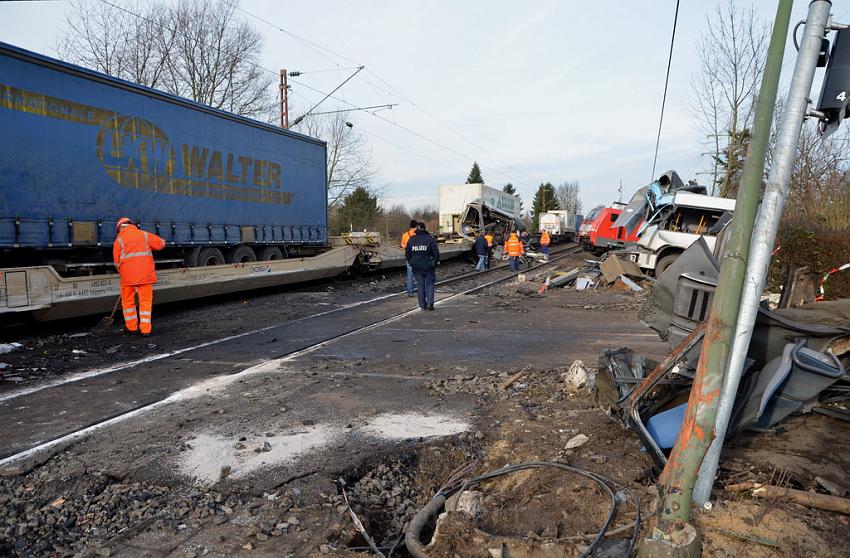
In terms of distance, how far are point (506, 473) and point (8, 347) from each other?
6.83 meters

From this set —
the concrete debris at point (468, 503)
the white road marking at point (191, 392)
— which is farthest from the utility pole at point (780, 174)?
the white road marking at point (191, 392)

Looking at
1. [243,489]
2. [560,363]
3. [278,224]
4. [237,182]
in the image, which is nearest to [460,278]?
[278,224]

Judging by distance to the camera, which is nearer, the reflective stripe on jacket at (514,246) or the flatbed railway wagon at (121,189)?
the flatbed railway wagon at (121,189)

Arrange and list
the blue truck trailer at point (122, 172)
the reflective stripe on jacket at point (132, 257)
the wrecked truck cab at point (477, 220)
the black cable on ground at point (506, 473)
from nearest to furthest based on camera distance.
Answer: the black cable on ground at point (506, 473)
the reflective stripe on jacket at point (132, 257)
the blue truck trailer at point (122, 172)
the wrecked truck cab at point (477, 220)

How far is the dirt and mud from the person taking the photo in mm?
2697

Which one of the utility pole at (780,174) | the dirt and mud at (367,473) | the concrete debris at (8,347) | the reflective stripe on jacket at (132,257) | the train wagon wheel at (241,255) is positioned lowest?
the concrete debris at (8,347)

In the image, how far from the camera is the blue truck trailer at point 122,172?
325 inches

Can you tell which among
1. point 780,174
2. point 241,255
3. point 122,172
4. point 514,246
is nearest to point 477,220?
point 514,246

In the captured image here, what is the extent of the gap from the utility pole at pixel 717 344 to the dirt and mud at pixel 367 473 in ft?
0.67

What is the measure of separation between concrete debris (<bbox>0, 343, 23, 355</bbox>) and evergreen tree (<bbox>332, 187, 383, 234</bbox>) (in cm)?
3196

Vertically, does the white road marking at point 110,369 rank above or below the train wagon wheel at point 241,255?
below

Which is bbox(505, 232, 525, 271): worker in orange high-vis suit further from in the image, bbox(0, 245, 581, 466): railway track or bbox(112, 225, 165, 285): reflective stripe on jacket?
bbox(112, 225, 165, 285): reflective stripe on jacket

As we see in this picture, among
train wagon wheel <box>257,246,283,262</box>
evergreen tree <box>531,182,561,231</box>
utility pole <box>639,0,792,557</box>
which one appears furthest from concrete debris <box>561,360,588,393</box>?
evergreen tree <box>531,182,561,231</box>

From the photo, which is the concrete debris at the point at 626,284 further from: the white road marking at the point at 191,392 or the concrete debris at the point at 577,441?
the concrete debris at the point at 577,441
